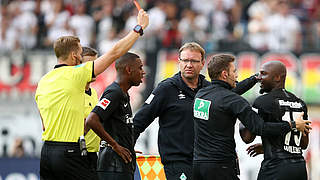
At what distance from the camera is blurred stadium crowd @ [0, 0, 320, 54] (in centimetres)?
1784

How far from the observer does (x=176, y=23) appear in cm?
1889

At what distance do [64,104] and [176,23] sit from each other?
1188 cm

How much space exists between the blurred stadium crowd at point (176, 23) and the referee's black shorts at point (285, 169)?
9.84 metres

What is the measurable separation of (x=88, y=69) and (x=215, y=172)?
183 cm

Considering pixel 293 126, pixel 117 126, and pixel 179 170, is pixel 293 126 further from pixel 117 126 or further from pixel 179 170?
pixel 117 126

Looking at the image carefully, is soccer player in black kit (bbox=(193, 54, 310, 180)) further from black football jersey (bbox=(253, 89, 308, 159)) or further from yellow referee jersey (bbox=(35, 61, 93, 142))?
yellow referee jersey (bbox=(35, 61, 93, 142))

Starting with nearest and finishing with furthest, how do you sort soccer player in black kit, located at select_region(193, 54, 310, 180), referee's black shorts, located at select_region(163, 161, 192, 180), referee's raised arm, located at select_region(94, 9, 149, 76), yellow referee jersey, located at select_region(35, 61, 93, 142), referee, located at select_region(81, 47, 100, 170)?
1. referee's raised arm, located at select_region(94, 9, 149, 76)
2. yellow referee jersey, located at select_region(35, 61, 93, 142)
3. soccer player in black kit, located at select_region(193, 54, 310, 180)
4. referee's black shorts, located at select_region(163, 161, 192, 180)
5. referee, located at select_region(81, 47, 100, 170)

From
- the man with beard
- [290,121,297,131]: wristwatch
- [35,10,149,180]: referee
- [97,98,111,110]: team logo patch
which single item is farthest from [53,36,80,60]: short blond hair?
[290,121,297,131]: wristwatch

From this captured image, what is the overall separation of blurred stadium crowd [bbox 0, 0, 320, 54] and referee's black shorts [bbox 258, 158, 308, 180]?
32.3 ft

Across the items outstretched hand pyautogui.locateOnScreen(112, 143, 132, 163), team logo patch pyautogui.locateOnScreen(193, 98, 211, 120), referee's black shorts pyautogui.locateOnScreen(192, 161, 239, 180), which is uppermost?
team logo patch pyautogui.locateOnScreen(193, 98, 211, 120)

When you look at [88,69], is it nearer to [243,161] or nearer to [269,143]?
[269,143]

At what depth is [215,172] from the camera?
7.62 meters

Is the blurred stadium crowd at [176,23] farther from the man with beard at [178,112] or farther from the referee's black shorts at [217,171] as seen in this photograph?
the referee's black shorts at [217,171]

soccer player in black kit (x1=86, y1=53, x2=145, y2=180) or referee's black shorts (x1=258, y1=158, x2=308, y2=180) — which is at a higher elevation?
soccer player in black kit (x1=86, y1=53, x2=145, y2=180)
